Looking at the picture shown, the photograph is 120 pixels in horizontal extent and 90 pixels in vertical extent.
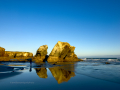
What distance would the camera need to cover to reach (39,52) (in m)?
59.4

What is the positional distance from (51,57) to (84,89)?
167ft

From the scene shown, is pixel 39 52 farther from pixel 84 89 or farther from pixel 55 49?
pixel 84 89

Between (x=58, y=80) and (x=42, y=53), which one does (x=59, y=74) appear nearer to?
(x=58, y=80)

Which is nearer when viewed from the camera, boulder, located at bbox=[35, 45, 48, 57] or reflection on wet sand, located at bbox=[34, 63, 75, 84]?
reflection on wet sand, located at bbox=[34, 63, 75, 84]

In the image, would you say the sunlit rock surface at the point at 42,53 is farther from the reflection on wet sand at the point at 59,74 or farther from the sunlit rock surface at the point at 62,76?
the sunlit rock surface at the point at 62,76

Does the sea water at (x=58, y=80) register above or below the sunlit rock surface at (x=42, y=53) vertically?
below

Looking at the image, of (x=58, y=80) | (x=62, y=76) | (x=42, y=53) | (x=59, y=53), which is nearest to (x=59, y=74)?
(x=62, y=76)

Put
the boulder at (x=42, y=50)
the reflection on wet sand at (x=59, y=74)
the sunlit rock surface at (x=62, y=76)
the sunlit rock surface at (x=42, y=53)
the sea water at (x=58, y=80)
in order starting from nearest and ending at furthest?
the sea water at (x=58, y=80) < the sunlit rock surface at (x=62, y=76) < the reflection on wet sand at (x=59, y=74) < the sunlit rock surface at (x=42, y=53) < the boulder at (x=42, y=50)

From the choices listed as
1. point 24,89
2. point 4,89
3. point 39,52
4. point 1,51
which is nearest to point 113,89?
point 24,89

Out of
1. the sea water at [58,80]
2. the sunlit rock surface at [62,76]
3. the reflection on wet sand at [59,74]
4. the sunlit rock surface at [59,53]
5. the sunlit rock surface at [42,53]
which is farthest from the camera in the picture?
the sunlit rock surface at [42,53]

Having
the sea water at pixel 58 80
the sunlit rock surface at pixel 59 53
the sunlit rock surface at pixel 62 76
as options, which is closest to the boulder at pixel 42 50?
the sunlit rock surface at pixel 59 53

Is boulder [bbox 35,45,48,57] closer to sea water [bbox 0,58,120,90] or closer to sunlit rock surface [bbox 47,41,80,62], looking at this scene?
sunlit rock surface [bbox 47,41,80,62]

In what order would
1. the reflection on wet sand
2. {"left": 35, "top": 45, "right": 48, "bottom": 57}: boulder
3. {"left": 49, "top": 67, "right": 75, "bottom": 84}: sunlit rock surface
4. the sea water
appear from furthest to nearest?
{"left": 35, "top": 45, "right": 48, "bottom": 57}: boulder, the reflection on wet sand, {"left": 49, "top": 67, "right": 75, "bottom": 84}: sunlit rock surface, the sea water

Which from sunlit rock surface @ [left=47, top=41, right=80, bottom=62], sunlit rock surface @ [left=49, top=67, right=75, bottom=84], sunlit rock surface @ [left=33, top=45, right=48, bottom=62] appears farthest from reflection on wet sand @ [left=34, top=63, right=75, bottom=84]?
sunlit rock surface @ [left=33, top=45, right=48, bottom=62]
